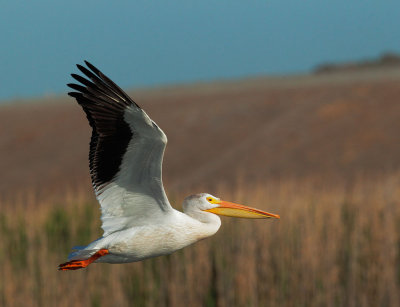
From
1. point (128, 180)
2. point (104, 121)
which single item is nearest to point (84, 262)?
point (128, 180)

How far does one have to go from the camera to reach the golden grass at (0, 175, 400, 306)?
831cm

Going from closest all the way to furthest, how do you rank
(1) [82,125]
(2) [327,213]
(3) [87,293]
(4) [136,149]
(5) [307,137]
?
1. (4) [136,149]
2. (3) [87,293]
3. (2) [327,213]
4. (5) [307,137]
5. (1) [82,125]

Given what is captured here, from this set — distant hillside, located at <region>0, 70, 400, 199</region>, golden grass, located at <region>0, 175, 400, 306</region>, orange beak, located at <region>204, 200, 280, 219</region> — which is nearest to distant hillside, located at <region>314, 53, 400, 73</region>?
distant hillside, located at <region>0, 70, 400, 199</region>

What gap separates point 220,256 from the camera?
856 centimetres

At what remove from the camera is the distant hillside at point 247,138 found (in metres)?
27.7

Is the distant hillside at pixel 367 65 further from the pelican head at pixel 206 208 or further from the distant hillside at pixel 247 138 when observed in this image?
the pelican head at pixel 206 208

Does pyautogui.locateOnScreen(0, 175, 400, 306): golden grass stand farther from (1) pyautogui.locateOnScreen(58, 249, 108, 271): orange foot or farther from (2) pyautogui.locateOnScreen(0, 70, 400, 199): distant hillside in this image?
(2) pyautogui.locateOnScreen(0, 70, 400, 199): distant hillside

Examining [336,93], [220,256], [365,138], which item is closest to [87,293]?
[220,256]

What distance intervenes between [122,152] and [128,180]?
12 centimetres

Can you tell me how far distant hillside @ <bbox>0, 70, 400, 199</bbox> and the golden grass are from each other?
15545 millimetres

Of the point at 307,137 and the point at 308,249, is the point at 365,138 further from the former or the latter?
the point at 308,249

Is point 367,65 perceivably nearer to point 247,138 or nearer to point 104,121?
point 247,138

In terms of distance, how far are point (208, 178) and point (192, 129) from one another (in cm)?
629

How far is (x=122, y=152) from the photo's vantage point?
9.66 feet
